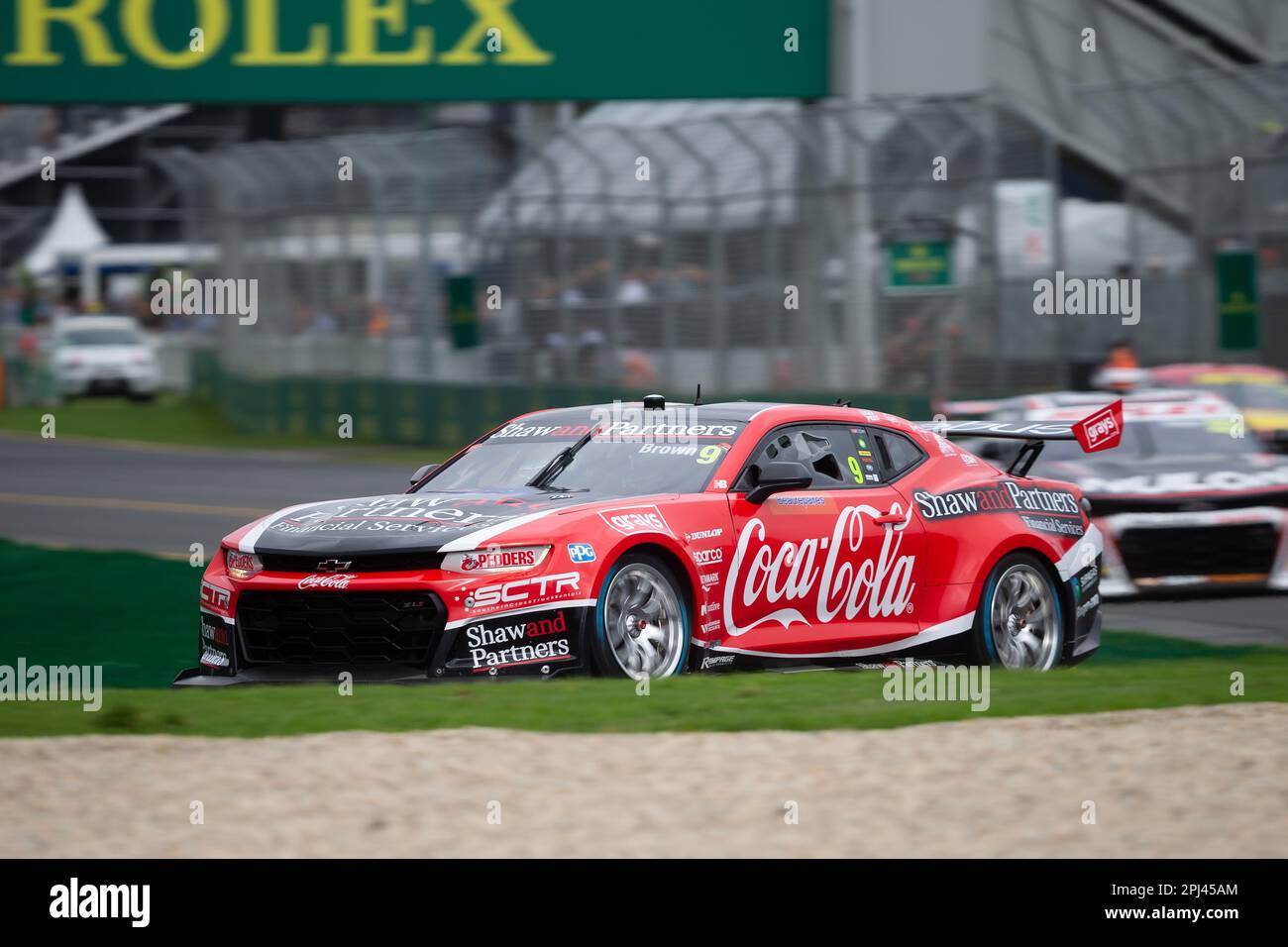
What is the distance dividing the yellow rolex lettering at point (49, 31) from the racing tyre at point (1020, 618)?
59.2ft

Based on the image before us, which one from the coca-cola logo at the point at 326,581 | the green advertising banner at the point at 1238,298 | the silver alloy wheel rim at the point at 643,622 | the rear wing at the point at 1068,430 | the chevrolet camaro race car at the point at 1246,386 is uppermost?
the green advertising banner at the point at 1238,298

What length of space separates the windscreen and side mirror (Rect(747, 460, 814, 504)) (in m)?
0.22

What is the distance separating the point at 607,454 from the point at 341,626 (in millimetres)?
1705

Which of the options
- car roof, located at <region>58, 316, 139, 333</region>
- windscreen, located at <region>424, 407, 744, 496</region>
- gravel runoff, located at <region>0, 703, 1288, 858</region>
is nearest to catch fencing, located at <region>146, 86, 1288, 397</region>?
windscreen, located at <region>424, 407, 744, 496</region>

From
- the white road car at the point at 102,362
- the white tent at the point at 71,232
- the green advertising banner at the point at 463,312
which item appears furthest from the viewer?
the white tent at the point at 71,232

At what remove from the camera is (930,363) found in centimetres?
2258

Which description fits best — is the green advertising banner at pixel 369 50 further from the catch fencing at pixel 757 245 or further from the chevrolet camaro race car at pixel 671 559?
the chevrolet camaro race car at pixel 671 559

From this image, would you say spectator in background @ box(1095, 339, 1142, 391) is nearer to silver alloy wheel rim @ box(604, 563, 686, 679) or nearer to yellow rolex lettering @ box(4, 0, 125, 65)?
silver alloy wheel rim @ box(604, 563, 686, 679)

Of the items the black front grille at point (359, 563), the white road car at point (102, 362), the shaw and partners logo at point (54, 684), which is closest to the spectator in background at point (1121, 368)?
the shaw and partners logo at point (54, 684)

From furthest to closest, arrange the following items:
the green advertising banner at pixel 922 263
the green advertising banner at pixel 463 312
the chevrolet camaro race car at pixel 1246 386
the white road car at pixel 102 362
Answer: the white road car at pixel 102 362, the green advertising banner at pixel 463 312, the green advertising banner at pixel 922 263, the chevrolet camaro race car at pixel 1246 386

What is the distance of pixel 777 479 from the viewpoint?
9477 mm

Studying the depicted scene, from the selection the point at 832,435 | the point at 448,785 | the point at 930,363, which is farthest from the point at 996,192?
the point at 448,785

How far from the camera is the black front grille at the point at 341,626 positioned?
Answer: 8.56 m

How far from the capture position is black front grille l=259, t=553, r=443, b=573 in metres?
8.58
